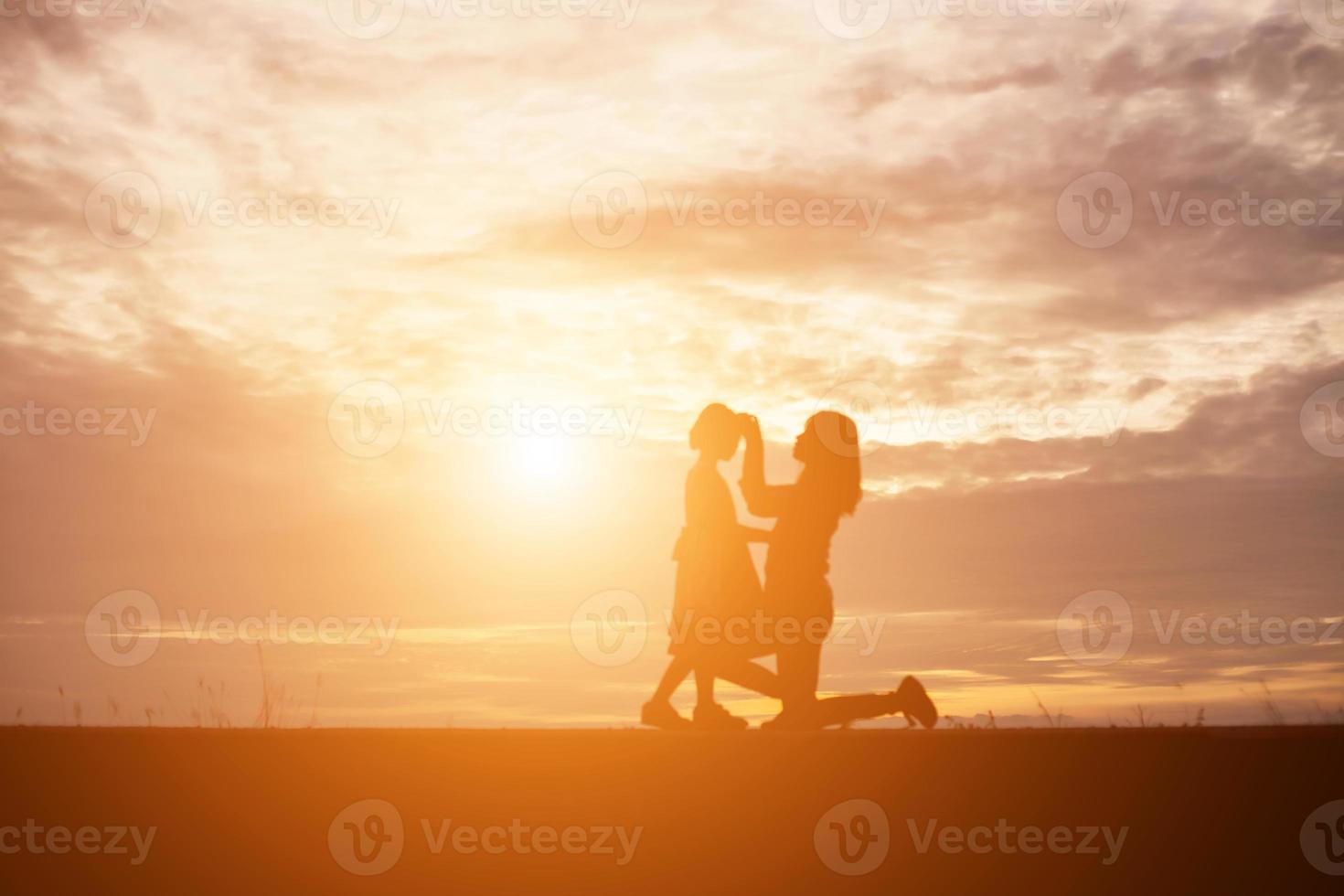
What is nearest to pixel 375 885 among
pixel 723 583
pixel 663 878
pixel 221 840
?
pixel 221 840

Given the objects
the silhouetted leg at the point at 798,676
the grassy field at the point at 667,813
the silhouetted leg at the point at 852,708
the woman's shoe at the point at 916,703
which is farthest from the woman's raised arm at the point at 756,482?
the grassy field at the point at 667,813

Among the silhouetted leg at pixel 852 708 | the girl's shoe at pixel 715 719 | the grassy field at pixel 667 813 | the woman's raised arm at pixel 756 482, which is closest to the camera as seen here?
the grassy field at pixel 667 813

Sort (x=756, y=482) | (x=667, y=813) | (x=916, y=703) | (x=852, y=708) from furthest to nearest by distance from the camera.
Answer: (x=756, y=482), (x=852, y=708), (x=916, y=703), (x=667, y=813)

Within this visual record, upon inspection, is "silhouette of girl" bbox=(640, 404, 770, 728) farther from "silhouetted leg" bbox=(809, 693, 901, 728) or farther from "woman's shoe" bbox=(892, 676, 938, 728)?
"woman's shoe" bbox=(892, 676, 938, 728)

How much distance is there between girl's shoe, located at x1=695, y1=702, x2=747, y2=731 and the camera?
10.7 m

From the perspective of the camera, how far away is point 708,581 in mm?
10930

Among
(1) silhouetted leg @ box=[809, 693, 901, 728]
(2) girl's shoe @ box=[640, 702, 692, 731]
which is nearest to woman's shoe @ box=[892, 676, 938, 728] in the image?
(1) silhouetted leg @ box=[809, 693, 901, 728]

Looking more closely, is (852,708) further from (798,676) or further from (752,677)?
(752,677)

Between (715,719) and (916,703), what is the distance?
1612mm

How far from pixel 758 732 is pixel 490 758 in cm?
197

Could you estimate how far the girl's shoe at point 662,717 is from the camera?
35.0 ft

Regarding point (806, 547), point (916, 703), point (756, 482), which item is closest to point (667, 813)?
point (916, 703)

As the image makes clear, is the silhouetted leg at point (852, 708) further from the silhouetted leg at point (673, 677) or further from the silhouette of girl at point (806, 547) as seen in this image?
the silhouetted leg at point (673, 677)

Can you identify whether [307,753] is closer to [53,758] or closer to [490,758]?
[490,758]
